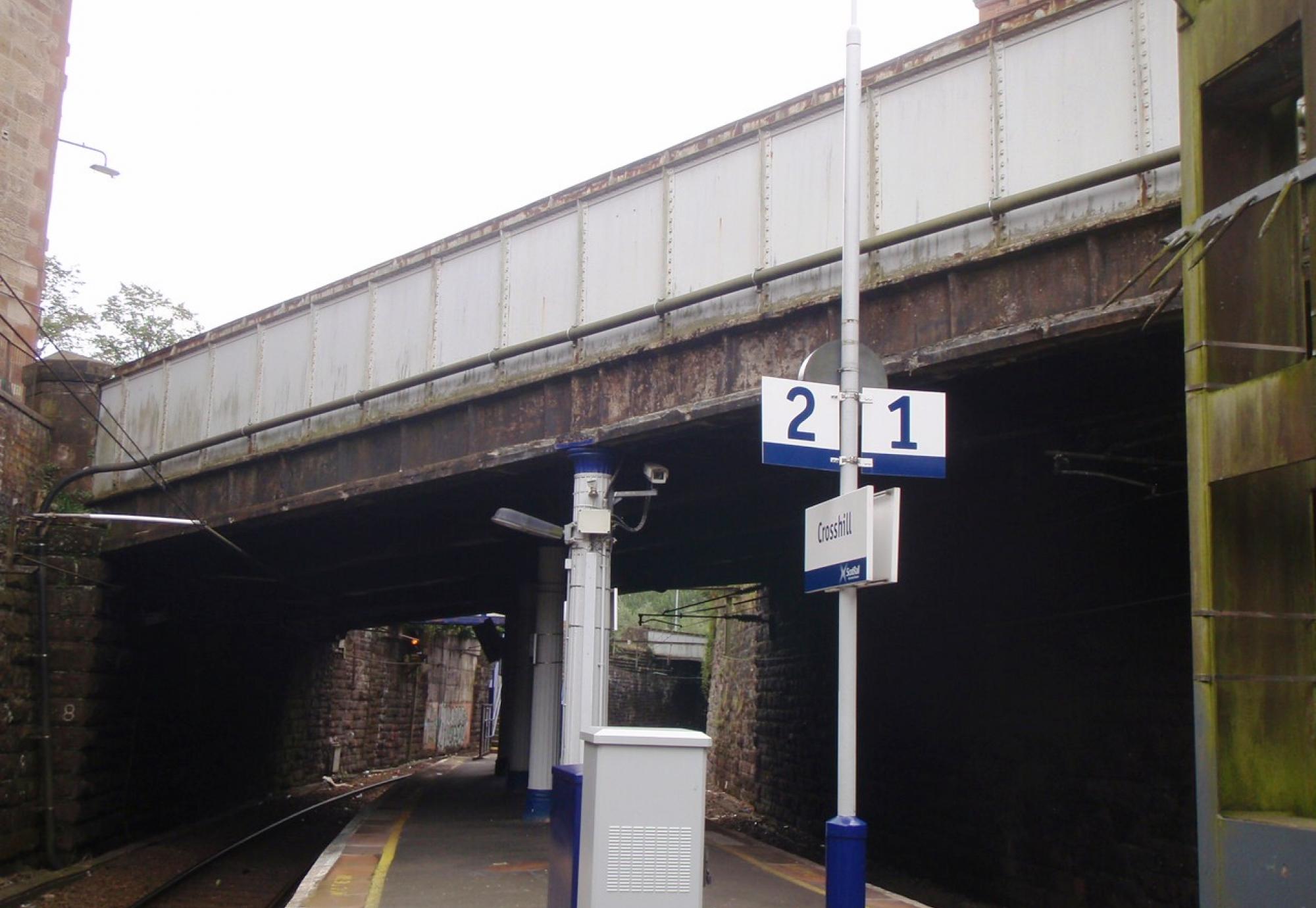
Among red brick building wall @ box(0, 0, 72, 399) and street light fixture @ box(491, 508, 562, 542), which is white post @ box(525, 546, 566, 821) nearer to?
street light fixture @ box(491, 508, 562, 542)

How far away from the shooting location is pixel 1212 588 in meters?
6.91

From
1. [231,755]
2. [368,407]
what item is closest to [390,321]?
[368,407]

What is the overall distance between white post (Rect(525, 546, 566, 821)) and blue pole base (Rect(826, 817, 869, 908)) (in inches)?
365

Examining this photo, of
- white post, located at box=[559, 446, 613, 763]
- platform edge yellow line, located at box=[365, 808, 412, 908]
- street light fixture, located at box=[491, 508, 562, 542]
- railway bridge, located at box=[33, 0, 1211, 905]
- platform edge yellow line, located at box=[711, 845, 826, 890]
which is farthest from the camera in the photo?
street light fixture, located at box=[491, 508, 562, 542]

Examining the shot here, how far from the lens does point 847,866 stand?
21.6ft

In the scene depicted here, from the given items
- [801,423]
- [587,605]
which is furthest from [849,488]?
[587,605]

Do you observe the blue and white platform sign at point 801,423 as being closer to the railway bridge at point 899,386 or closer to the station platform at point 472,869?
the railway bridge at point 899,386

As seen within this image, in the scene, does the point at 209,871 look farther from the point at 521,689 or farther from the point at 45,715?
the point at 521,689

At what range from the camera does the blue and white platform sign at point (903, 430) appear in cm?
716

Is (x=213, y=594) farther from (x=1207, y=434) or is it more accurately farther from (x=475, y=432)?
(x=1207, y=434)

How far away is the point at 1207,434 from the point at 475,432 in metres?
7.86

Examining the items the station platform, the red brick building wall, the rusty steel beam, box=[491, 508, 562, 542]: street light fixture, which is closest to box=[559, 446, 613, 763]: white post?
box=[491, 508, 562, 542]: street light fixture

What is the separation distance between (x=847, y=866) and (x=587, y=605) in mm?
5681

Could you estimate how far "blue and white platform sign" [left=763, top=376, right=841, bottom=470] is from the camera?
23.0 feet
